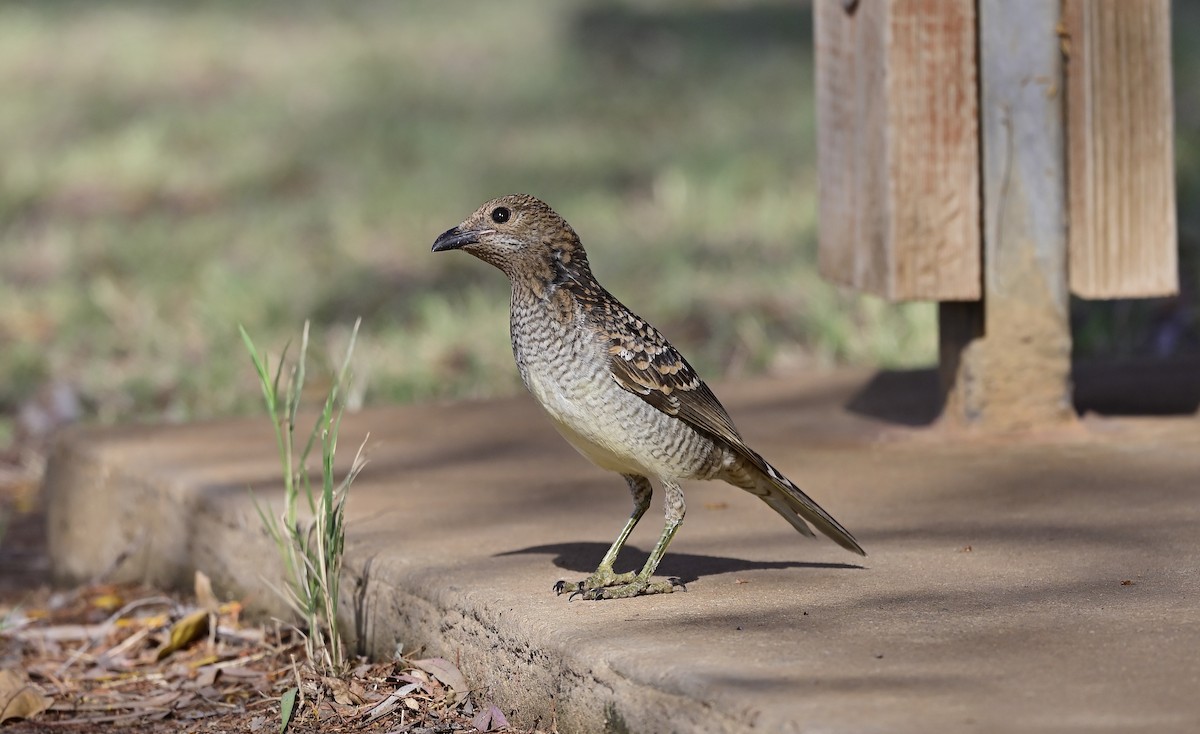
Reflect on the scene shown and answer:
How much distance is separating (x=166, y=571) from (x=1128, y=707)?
11.9 ft

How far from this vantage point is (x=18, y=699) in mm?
4633

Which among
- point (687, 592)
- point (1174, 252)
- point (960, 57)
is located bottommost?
point (687, 592)

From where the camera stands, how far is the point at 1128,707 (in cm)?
308

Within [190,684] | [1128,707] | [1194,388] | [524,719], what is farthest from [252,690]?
[1194,388]

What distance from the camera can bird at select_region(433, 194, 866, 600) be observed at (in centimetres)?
420

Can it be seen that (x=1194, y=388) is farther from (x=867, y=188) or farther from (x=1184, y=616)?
(x=1184, y=616)

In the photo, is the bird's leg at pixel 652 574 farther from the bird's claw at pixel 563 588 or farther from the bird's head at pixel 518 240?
the bird's head at pixel 518 240

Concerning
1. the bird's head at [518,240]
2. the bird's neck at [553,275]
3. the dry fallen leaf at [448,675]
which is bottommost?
the dry fallen leaf at [448,675]

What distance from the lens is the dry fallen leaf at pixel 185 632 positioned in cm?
513

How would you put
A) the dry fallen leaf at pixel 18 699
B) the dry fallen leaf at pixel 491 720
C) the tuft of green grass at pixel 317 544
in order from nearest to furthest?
the dry fallen leaf at pixel 491 720 < the tuft of green grass at pixel 317 544 < the dry fallen leaf at pixel 18 699

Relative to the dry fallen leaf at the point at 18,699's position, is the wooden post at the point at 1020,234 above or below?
above

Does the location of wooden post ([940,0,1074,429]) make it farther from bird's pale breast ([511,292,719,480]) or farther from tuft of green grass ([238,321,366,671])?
tuft of green grass ([238,321,366,671])

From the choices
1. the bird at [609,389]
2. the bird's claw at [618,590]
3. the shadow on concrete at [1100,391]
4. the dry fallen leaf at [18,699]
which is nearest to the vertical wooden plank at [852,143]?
the shadow on concrete at [1100,391]

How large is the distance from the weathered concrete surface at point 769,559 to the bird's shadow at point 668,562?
0.6 inches
